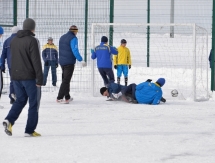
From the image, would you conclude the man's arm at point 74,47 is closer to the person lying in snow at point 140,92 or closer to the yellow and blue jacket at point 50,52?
the person lying in snow at point 140,92

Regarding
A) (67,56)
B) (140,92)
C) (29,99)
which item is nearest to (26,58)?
(29,99)

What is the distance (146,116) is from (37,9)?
237 inches

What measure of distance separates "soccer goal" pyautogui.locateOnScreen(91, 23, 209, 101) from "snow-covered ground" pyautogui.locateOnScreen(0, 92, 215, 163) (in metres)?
2.56

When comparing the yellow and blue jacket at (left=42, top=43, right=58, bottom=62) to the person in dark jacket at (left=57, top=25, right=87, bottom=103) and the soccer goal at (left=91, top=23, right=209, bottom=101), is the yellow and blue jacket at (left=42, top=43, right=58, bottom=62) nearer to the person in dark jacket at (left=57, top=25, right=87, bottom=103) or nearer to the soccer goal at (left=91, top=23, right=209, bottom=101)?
the soccer goal at (left=91, top=23, right=209, bottom=101)

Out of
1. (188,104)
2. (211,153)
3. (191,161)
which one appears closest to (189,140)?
(211,153)

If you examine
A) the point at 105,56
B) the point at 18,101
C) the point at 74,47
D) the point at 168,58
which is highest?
the point at 74,47

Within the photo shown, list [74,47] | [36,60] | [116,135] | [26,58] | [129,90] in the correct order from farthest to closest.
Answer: [129,90] < [74,47] < [116,135] < [26,58] < [36,60]

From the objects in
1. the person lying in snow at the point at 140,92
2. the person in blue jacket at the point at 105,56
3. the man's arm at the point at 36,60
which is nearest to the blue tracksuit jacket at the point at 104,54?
the person in blue jacket at the point at 105,56

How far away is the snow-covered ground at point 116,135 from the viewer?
6.35 m

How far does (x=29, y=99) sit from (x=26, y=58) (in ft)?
1.85

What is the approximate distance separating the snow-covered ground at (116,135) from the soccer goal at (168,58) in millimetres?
2558

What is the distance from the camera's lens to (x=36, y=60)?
746cm

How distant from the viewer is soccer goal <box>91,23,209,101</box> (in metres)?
14.5

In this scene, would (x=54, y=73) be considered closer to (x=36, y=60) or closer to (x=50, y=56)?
(x=50, y=56)
